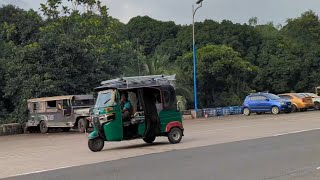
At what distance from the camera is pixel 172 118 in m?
17.9

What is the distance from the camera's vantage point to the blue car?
124ft

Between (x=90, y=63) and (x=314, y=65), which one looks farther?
(x=314, y=65)

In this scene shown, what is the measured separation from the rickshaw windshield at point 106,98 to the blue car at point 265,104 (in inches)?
928

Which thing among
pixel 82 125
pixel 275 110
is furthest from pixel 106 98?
pixel 275 110

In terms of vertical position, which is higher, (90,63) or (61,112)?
(90,63)

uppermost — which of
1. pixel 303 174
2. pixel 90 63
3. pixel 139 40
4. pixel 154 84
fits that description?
pixel 139 40

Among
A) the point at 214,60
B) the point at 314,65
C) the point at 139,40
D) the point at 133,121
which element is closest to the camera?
the point at 133,121

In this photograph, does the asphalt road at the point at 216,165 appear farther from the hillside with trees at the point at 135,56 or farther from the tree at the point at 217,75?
the tree at the point at 217,75

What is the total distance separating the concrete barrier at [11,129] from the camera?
3031 centimetres

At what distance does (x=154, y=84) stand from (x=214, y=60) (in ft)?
95.8

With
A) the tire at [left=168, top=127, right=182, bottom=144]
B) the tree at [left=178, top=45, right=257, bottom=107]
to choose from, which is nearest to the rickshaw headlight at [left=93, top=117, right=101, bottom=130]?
the tire at [left=168, top=127, right=182, bottom=144]

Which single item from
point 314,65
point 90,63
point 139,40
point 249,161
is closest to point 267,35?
point 314,65

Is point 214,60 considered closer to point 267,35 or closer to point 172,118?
point 267,35

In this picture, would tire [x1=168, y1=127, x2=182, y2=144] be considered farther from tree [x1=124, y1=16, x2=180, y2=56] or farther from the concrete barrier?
tree [x1=124, y1=16, x2=180, y2=56]
